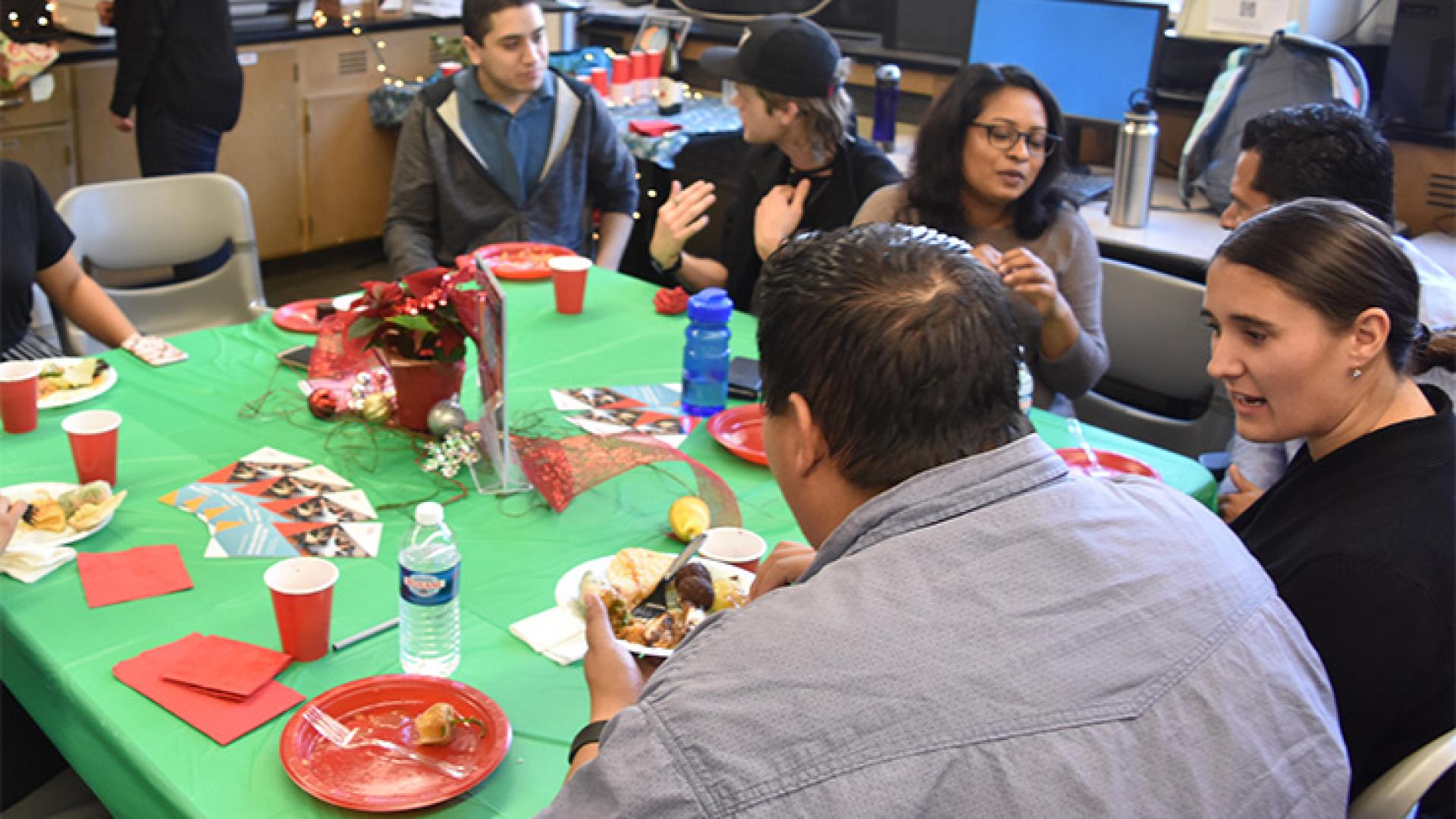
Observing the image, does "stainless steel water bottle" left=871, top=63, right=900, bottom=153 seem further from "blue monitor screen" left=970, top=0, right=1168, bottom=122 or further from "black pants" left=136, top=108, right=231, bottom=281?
"black pants" left=136, top=108, right=231, bottom=281

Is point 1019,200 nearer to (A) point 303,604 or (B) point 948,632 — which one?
(A) point 303,604

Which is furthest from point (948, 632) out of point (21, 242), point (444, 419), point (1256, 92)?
point (1256, 92)

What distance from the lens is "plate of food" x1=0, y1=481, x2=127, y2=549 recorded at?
176 centimetres

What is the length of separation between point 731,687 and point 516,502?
1088mm

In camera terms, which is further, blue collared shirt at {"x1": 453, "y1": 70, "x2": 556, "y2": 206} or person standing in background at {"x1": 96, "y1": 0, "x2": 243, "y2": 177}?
person standing in background at {"x1": 96, "y1": 0, "x2": 243, "y2": 177}

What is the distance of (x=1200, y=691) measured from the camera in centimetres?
97

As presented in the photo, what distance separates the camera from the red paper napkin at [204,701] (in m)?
1.41

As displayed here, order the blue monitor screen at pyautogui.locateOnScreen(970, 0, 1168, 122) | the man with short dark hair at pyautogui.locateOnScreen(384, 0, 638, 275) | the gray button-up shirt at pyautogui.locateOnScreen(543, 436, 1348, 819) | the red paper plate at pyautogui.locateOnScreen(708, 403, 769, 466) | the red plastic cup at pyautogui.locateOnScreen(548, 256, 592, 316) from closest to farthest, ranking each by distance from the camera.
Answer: the gray button-up shirt at pyautogui.locateOnScreen(543, 436, 1348, 819) < the red paper plate at pyautogui.locateOnScreen(708, 403, 769, 466) < the red plastic cup at pyautogui.locateOnScreen(548, 256, 592, 316) < the man with short dark hair at pyautogui.locateOnScreen(384, 0, 638, 275) < the blue monitor screen at pyautogui.locateOnScreen(970, 0, 1168, 122)

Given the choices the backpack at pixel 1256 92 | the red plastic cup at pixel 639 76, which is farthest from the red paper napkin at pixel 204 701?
the red plastic cup at pixel 639 76

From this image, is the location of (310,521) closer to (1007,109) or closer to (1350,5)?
(1007,109)

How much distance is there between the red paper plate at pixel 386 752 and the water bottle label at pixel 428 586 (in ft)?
0.29

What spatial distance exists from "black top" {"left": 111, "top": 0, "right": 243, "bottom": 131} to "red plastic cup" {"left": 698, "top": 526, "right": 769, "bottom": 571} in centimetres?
329

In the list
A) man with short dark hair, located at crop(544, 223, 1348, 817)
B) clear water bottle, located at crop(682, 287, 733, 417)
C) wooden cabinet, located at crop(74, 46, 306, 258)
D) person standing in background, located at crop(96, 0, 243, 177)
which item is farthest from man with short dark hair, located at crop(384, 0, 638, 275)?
man with short dark hair, located at crop(544, 223, 1348, 817)

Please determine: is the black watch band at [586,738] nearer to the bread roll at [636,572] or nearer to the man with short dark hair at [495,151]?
the bread roll at [636,572]
